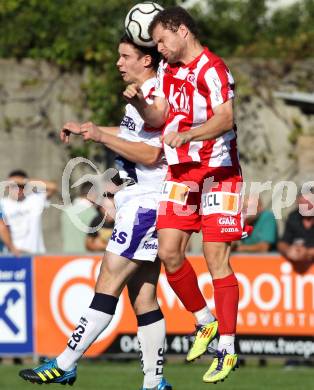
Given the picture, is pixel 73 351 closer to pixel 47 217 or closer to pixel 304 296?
pixel 304 296

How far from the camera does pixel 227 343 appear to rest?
845 cm

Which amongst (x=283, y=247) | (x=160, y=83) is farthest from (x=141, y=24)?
(x=283, y=247)

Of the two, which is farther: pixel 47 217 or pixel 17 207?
pixel 47 217

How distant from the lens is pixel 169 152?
839 cm

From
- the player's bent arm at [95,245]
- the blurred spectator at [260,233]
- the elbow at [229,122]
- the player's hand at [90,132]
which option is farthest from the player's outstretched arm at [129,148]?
the player's bent arm at [95,245]

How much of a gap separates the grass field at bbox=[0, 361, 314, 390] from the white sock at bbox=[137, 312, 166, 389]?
224cm

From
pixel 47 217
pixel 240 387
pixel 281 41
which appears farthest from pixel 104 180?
pixel 281 41

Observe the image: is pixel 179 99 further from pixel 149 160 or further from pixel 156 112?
pixel 149 160

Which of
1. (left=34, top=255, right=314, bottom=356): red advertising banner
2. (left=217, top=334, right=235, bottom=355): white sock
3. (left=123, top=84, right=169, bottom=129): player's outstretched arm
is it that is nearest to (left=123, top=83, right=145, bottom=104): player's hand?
(left=123, top=84, right=169, bottom=129): player's outstretched arm

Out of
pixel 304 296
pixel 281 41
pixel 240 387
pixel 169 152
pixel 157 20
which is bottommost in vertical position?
pixel 240 387

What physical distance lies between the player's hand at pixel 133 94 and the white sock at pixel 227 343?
5.66ft

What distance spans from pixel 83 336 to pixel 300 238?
5073 millimetres

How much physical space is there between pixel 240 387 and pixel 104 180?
2.27m

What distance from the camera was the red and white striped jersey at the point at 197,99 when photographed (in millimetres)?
8125
